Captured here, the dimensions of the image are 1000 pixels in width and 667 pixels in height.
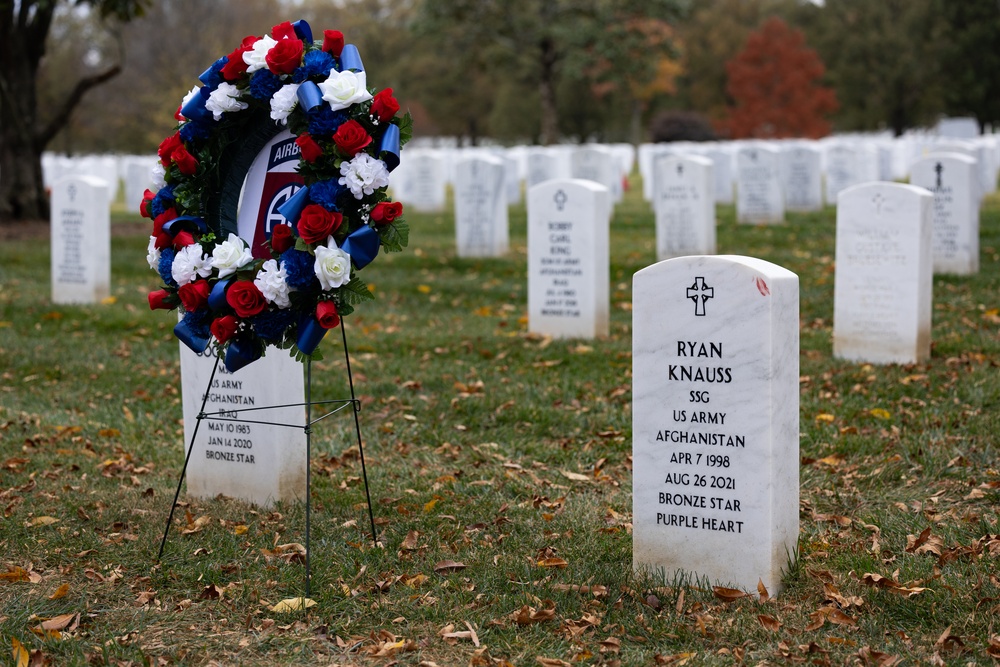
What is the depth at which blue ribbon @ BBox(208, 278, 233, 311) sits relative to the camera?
462 centimetres

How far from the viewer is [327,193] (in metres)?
4.41

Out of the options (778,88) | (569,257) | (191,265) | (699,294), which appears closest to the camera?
(699,294)

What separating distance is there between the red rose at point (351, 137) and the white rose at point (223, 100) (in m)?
0.67

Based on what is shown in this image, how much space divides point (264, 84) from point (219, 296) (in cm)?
90

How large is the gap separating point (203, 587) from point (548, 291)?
5.68 meters

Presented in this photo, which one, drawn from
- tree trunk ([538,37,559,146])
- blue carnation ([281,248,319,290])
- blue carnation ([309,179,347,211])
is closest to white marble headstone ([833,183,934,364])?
blue carnation ([309,179,347,211])

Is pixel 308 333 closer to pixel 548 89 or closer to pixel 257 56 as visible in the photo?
pixel 257 56

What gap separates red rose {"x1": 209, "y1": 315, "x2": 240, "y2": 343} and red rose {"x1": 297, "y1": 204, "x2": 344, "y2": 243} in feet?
1.66

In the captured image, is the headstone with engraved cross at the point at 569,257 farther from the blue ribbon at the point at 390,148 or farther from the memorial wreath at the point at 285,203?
the blue ribbon at the point at 390,148

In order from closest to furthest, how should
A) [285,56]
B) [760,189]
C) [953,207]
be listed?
[285,56], [953,207], [760,189]

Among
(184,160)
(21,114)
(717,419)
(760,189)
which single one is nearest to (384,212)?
(184,160)

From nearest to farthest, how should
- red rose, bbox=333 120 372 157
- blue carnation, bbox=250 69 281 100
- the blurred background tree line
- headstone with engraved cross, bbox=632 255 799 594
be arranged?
1. headstone with engraved cross, bbox=632 255 799 594
2. red rose, bbox=333 120 372 157
3. blue carnation, bbox=250 69 281 100
4. the blurred background tree line

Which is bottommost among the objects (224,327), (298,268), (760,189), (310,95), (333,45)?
(224,327)

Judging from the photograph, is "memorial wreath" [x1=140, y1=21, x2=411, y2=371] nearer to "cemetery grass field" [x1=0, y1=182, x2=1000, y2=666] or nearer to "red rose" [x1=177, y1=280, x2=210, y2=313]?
"red rose" [x1=177, y1=280, x2=210, y2=313]
